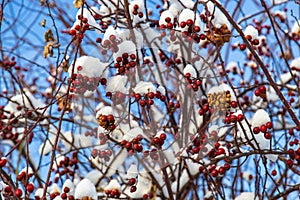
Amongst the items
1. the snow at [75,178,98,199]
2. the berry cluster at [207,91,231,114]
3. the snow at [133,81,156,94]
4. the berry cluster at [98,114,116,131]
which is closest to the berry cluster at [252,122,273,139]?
the berry cluster at [207,91,231,114]

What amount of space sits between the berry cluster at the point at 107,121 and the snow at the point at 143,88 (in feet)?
0.38

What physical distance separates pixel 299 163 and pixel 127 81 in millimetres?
614

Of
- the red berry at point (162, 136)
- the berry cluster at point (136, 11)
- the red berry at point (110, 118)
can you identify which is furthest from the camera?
the berry cluster at point (136, 11)

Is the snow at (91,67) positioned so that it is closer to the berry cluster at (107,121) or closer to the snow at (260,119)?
the berry cluster at (107,121)

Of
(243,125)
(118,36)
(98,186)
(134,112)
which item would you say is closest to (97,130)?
(134,112)

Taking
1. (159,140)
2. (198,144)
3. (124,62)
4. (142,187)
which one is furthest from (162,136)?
(142,187)

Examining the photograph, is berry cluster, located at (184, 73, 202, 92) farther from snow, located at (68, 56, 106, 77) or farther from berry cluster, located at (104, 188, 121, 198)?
berry cluster, located at (104, 188, 121, 198)

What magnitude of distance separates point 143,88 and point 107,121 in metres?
0.15

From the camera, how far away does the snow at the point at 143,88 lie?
1.54m

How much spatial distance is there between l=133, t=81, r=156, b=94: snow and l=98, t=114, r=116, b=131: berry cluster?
116mm

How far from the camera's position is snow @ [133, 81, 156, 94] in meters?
1.54

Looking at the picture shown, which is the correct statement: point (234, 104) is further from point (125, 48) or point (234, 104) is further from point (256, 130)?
point (125, 48)

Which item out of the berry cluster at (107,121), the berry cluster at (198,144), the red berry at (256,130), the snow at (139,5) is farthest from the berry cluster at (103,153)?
the snow at (139,5)

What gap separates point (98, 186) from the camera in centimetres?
256
